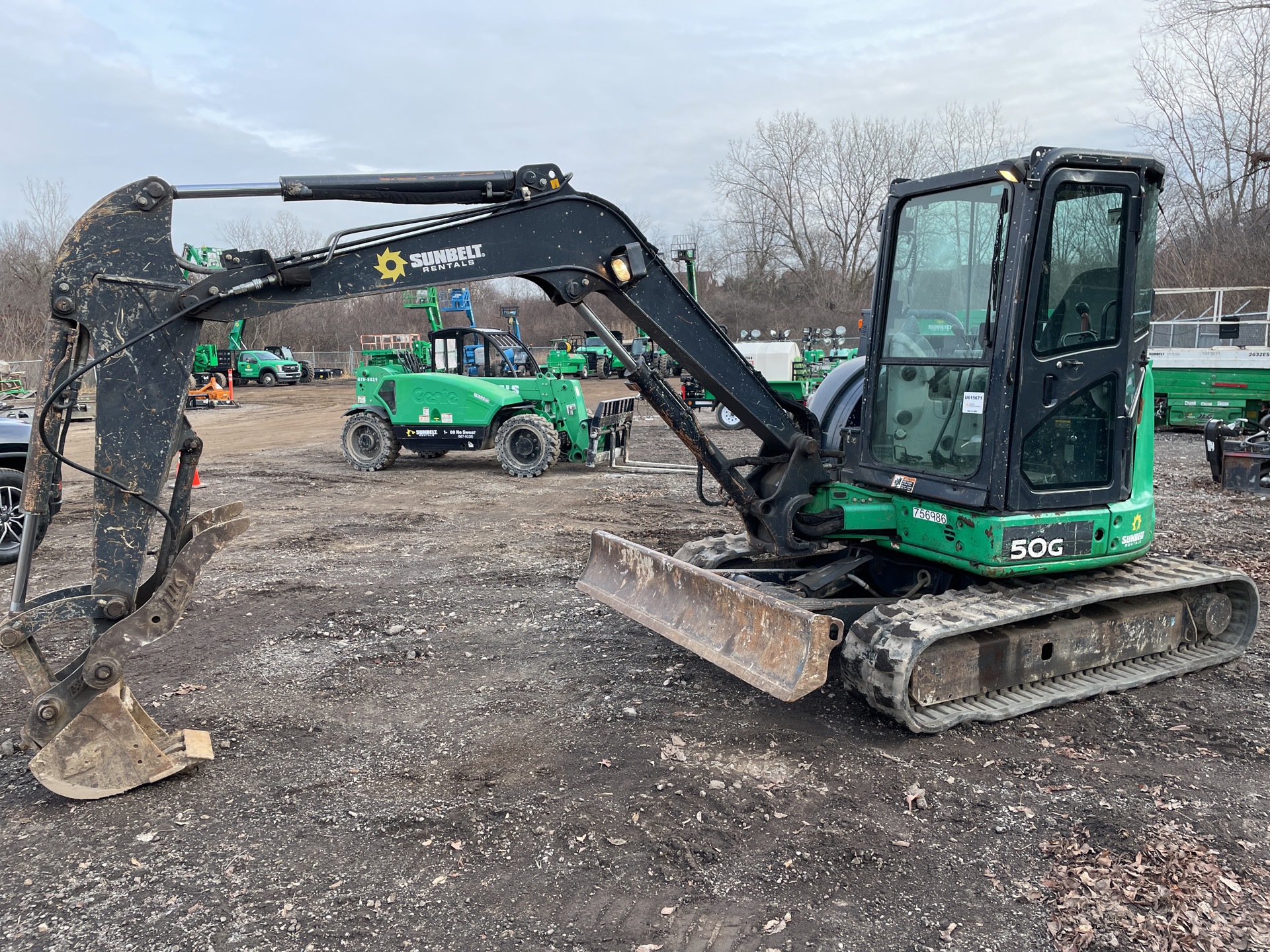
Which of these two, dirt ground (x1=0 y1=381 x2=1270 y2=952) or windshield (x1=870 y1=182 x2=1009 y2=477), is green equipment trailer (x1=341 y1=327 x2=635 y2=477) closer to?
dirt ground (x1=0 y1=381 x2=1270 y2=952)

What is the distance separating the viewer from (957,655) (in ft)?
15.0

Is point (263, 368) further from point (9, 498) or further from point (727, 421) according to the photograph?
point (9, 498)

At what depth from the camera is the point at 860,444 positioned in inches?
206

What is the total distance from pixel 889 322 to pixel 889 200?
680 millimetres

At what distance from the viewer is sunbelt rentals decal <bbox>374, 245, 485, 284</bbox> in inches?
169

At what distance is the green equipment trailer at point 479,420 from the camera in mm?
13172

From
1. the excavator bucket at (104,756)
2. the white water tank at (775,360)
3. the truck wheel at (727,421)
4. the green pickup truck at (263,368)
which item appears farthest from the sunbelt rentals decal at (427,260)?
the green pickup truck at (263,368)

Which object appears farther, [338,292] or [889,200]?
[889,200]

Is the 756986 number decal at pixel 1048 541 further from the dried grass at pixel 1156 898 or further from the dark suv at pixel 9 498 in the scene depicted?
the dark suv at pixel 9 498

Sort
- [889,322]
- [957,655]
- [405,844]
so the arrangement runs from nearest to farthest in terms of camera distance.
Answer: [405,844]
[957,655]
[889,322]

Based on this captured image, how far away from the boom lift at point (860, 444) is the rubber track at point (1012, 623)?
2 centimetres

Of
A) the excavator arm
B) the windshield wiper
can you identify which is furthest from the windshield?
the excavator arm

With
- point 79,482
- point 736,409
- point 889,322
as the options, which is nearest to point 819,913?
point 736,409

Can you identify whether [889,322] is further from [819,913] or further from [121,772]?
[121,772]
